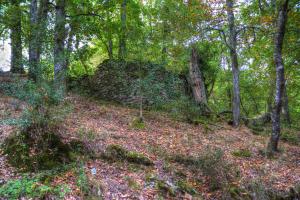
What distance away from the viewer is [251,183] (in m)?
5.27

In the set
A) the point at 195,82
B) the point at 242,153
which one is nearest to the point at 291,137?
the point at 242,153

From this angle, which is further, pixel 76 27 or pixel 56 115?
pixel 76 27

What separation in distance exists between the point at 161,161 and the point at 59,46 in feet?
19.1

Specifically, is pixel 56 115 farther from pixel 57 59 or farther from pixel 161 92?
pixel 161 92

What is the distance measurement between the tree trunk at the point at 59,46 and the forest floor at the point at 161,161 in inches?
30.9

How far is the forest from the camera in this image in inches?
192

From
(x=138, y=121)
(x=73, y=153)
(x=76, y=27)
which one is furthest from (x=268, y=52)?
(x=73, y=153)

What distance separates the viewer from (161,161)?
19.5 ft

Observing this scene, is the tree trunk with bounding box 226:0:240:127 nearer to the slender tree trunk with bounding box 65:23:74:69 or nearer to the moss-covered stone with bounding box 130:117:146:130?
the moss-covered stone with bounding box 130:117:146:130

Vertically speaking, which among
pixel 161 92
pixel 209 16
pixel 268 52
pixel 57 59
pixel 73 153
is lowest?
pixel 73 153

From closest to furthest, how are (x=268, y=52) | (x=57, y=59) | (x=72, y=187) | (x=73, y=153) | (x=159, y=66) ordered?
(x=72, y=187) → (x=73, y=153) → (x=57, y=59) → (x=159, y=66) → (x=268, y=52)

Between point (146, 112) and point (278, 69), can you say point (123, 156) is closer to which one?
point (146, 112)

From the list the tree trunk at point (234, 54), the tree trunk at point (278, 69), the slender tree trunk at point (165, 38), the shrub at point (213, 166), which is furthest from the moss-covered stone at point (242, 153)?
the slender tree trunk at point (165, 38)

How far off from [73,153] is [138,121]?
3820 millimetres
